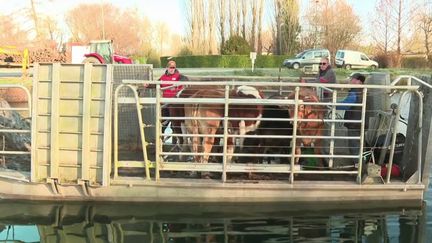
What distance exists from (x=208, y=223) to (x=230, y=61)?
39201 mm

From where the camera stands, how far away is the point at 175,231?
668 cm

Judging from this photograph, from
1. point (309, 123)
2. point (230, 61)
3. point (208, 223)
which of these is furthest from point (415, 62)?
point (208, 223)

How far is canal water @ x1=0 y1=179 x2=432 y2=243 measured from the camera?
6.46m

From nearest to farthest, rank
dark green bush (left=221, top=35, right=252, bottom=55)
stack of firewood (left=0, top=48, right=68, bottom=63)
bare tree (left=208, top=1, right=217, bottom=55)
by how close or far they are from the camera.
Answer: stack of firewood (left=0, top=48, right=68, bottom=63)
dark green bush (left=221, top=35, right=252, bottom=55)
bare tree (left=208, top=1, right=217, bottom=55)

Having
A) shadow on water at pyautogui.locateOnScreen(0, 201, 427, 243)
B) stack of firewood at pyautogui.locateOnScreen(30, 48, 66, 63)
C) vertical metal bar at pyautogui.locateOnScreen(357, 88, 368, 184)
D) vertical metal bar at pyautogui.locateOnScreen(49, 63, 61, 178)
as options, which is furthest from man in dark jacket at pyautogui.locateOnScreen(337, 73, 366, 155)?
stack of firewood at pyautogui.locateOnScreen(30, 48, 66, 63)

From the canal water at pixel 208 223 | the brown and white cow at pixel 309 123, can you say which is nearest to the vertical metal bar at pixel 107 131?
the canal water at pixel 208 223

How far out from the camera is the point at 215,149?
812 centimetres

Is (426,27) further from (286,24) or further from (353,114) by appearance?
(353,114)

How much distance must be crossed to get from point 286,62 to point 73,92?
34.9 metres

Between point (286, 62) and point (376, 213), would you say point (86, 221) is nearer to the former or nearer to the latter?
point (376, 213)

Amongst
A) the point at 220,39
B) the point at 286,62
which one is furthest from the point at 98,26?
the point at 286,62

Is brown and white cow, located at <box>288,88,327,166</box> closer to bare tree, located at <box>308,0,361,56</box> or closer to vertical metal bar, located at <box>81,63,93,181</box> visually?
vertical metal bar, located at <box>81,63,93,181</box>

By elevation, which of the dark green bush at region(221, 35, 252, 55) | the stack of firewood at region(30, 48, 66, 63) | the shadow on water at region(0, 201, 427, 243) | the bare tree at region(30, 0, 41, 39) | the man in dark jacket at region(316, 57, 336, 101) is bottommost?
the shadow on water at region(0, 201, 427, 243)

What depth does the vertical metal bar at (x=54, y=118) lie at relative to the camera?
279 inches
